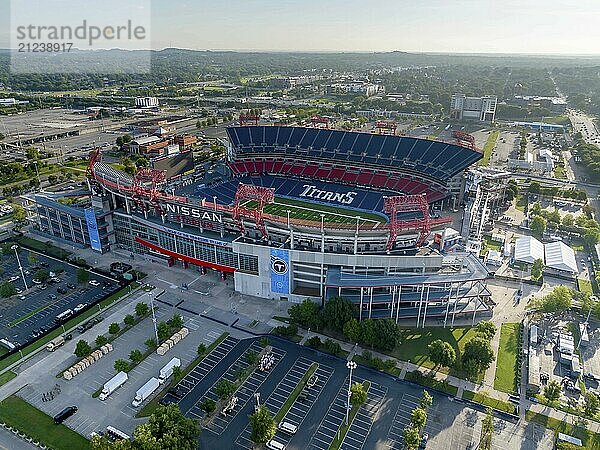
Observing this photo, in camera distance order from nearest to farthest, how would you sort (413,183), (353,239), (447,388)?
1. (447,388)
2. (353,239)
3. (413,183)

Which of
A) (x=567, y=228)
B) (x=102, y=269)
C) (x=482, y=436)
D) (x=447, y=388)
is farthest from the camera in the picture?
(x=567, y=228)

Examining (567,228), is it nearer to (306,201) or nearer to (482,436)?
(306,201)

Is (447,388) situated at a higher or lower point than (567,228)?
lower

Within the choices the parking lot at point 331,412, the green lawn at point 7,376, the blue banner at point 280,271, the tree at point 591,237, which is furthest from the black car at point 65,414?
the tree at point 591,237

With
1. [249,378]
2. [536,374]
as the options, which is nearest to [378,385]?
[249,378]

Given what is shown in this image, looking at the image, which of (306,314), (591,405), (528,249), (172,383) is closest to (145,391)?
(172,383)

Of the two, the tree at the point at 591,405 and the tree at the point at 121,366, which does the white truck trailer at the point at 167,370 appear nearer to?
the tree at the point at 121,366

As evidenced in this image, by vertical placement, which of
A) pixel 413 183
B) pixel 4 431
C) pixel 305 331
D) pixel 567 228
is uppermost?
pixel 413 183
